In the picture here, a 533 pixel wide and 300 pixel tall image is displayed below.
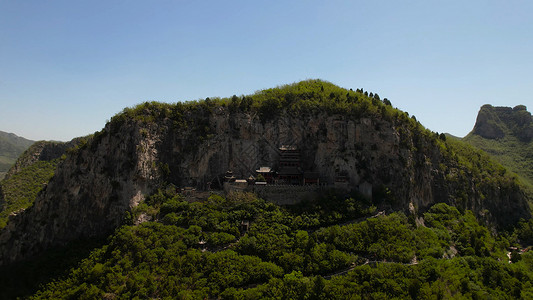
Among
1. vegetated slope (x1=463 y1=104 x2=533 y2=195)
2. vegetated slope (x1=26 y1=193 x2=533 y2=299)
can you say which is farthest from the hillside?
vegetated slope (x1=463 y1=104 x2=533 y2=195)

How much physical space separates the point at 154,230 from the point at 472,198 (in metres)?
49.9

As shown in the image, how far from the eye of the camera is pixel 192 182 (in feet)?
156

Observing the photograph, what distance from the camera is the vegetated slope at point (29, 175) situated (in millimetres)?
61719

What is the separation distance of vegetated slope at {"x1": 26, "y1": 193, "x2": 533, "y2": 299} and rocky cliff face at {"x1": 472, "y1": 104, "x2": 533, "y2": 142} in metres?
66.9

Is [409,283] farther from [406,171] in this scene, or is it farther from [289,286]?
[406,171]

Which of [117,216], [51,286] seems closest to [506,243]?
[117,216]

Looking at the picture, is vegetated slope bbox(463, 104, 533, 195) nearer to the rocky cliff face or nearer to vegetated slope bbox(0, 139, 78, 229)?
the rocky cliff face

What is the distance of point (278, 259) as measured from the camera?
3591cm

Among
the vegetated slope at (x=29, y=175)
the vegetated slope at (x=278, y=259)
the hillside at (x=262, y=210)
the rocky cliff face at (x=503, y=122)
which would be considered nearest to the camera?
the vegetated slope at (x=278, y=259)

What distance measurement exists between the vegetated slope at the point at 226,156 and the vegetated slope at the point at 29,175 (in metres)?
18.1

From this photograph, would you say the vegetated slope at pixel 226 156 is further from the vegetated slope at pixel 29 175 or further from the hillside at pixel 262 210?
the vegetated slope at pixel 29 175

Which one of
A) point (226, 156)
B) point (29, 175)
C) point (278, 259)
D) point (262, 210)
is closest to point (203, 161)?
point (226, 156)

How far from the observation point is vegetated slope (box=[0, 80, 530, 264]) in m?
44.5

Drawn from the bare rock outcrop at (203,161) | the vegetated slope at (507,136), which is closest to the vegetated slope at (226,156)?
the bare rock outcrop at (203,161)
